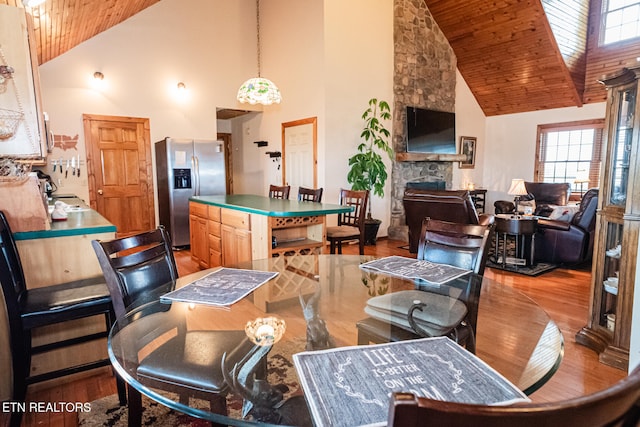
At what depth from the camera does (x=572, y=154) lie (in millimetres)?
7469

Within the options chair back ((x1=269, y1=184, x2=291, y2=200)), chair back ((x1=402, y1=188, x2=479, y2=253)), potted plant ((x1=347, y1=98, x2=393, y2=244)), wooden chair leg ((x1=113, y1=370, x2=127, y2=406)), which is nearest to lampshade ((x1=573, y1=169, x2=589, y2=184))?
potted plant ((x1=347, y1=98, x2=393, y2=244))

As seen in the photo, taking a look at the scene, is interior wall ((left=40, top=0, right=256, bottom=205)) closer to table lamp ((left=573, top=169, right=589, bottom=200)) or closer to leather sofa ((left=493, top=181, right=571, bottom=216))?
leather sofa ((left=493, top=181, right=571, bottom=216))

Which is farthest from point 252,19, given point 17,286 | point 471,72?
point 17,286

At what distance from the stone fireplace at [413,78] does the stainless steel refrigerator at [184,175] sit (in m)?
3.13

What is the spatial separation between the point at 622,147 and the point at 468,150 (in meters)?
6.12

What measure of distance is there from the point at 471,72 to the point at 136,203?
22.9ft

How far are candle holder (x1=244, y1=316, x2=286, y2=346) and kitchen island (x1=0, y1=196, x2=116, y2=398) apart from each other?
129 cm

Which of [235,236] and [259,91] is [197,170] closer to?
[259,91]

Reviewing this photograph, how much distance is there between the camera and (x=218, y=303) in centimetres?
142

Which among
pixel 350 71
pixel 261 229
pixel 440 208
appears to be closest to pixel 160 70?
pixel 350 71

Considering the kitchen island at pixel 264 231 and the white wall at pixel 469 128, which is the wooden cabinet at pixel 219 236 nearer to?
the kitchen island at pixel 264 231

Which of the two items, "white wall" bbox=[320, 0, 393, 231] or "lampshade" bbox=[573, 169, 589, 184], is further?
"lampshade" bbox=[573, 169, 589, 184]

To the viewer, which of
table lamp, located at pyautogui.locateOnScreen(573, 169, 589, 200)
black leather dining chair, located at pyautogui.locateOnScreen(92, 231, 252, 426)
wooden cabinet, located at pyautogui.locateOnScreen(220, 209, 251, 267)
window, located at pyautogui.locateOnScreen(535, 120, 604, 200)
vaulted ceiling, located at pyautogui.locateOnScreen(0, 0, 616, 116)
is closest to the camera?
black leather dining chair, located at pyautogui.locateOnScreen(92, 231, 252, 426)

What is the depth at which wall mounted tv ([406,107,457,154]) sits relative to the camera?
6781 millimetres
